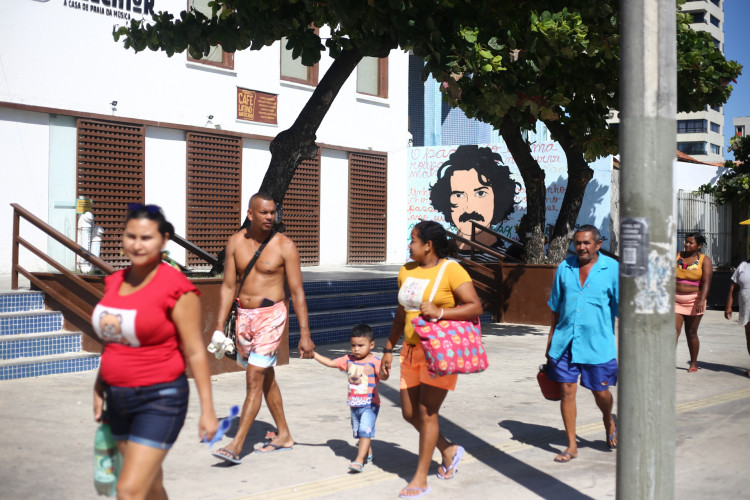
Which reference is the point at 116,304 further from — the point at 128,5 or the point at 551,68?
the point at 128,5

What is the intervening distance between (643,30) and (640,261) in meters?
A: 1.20

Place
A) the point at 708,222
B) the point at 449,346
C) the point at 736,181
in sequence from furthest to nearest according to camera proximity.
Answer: the point at 708,222 → the point at 736,181 → the point at 449,346

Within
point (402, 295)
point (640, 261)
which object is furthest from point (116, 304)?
point (640, 261)

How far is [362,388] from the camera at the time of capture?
20.0 ft

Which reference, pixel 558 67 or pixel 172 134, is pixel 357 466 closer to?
pixel 558 67

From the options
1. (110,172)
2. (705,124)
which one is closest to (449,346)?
(110,172)

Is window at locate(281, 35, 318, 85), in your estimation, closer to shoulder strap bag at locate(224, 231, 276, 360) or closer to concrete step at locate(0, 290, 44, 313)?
concrete step at locate(0, 290, 44, 313)

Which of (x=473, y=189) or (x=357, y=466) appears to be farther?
(x=473, y=189)

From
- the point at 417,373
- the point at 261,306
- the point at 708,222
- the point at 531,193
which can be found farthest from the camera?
the point at 708,222

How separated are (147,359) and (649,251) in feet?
8.39

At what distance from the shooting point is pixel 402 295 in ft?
18.7

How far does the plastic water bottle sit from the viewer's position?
13.2 feet

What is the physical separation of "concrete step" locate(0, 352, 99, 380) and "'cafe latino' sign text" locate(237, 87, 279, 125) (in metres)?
9.86

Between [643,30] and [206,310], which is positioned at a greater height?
[643,30]
